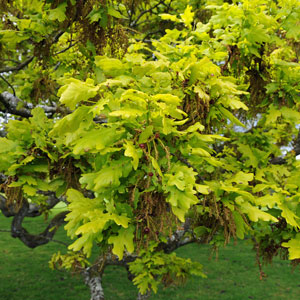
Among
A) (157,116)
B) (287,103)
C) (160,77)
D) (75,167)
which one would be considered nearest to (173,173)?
(157,116)

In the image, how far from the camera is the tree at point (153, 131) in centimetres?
212

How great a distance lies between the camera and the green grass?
862 centimetres

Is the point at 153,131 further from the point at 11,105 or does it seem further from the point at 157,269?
the point at 157,269

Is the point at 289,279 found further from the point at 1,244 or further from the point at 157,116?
the point at 1,244

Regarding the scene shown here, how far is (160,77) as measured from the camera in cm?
250

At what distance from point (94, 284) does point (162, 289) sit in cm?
313

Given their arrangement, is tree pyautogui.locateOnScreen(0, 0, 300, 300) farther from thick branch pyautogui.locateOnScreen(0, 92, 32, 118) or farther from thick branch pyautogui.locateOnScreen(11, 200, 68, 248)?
thick branch pyautogui.locateOnScreen(11, 200, 68, 248)

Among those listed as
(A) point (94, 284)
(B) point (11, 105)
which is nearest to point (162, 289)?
(A) point (94, 284)

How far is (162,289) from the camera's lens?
29.6ft

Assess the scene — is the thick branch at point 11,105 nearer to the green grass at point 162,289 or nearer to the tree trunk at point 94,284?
the tree trunk at point 94,284

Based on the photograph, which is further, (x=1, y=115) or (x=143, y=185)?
(x=1, y=115)

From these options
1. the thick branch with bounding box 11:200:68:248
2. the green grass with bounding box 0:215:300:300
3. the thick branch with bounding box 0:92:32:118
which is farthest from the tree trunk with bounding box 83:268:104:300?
the thick branch with bounding box 0:92:32:118

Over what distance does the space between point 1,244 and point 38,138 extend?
11.6 meters

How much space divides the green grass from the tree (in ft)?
17.1
